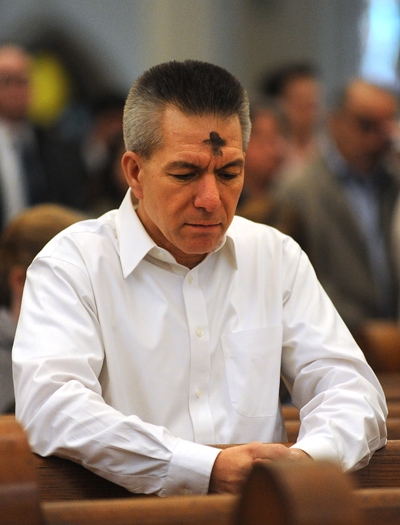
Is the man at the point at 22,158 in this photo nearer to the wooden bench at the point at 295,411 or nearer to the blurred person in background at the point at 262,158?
the blurred person in background at the point at 262,158

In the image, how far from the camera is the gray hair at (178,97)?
83.5 inches

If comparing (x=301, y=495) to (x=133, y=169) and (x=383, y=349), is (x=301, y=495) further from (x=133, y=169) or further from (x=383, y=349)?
(x=383, y=349)

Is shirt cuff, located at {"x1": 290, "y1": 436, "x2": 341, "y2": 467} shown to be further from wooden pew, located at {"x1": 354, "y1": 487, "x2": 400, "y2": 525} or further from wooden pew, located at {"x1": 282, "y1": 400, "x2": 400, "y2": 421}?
wooden pew, located at {"x1": 282, "y1": 400, "x2": 400, "y2": 421}

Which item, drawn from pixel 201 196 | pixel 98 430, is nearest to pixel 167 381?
pixel 98 430

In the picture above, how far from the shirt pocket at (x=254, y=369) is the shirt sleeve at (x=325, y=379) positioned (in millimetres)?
53

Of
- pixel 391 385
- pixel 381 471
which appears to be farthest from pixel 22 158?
pixel 381 471

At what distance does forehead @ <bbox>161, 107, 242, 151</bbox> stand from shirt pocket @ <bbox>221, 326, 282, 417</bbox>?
448 millimetres

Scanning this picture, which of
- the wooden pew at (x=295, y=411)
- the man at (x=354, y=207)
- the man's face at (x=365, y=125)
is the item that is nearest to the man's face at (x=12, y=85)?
the man at (x=354, y=207)

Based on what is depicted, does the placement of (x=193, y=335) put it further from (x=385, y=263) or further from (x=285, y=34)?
(x=285, y=34)

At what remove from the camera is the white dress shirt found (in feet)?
6.43

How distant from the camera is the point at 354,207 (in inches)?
199

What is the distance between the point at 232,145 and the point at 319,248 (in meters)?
2.86

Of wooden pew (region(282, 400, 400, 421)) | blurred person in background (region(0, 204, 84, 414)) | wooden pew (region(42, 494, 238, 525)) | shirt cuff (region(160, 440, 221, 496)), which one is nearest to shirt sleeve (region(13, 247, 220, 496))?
shirt cuff (region(160, 440, 221, 496))

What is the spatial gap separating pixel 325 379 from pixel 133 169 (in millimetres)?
649
